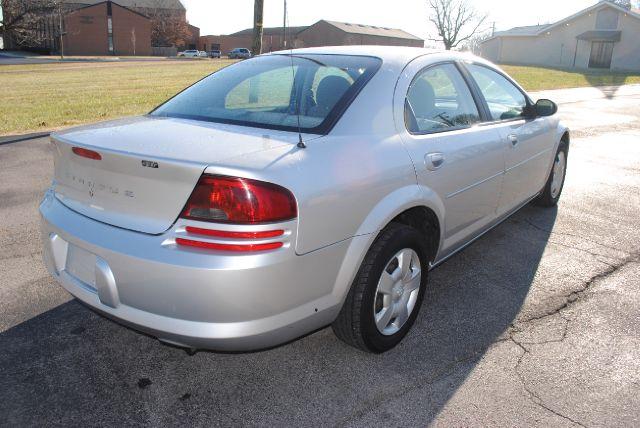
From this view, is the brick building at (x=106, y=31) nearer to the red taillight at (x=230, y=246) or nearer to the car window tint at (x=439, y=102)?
the car window tint at (x=439, y=102)

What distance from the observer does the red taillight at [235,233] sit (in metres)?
2.17

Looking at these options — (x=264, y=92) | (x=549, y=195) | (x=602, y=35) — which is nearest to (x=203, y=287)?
(x=264, y=92)

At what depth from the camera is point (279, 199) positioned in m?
2.21

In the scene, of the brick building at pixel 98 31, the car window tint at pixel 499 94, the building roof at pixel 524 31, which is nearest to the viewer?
the car window tint at pixel 499 94

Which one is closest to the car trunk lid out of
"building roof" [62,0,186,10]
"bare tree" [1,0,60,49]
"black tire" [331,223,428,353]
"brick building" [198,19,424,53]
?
"black tire" [331,223,428,353]

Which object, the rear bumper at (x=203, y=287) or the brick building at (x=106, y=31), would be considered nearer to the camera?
the rear bumper at (x=203, y=287)

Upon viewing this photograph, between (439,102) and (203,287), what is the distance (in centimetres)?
204

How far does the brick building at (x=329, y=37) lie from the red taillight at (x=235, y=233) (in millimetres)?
75041

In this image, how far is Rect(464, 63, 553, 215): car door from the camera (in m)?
3.99

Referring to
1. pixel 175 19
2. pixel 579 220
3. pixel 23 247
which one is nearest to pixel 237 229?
pixel 23 247

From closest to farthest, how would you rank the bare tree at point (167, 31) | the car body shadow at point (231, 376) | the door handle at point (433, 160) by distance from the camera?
the car body shadow at point (231, 376)
the door handle at point (433, 160)
the bare tree at point (167, 31)

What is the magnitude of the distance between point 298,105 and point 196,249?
1.19m

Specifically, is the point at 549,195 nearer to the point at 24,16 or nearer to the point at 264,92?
the point at 264,92

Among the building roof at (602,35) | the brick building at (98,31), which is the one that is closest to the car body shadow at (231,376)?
the building roof at (602,35)
